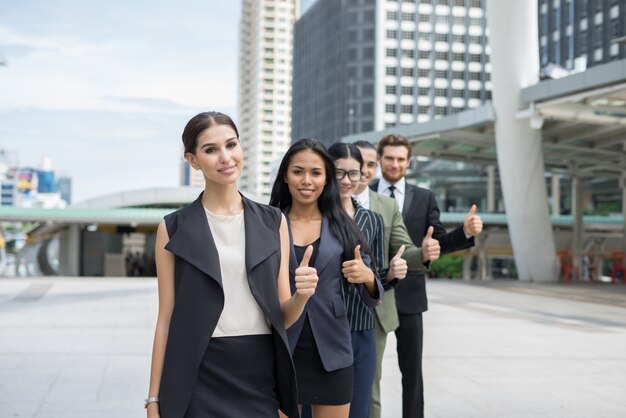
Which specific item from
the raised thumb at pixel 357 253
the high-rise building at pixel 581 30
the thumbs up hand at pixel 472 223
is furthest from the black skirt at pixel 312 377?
the high-rise building at pixel 581 30

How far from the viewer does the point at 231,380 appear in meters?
2.88

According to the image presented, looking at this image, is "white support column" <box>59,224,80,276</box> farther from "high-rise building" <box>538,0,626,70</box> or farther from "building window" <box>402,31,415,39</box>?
"building window" <box>402,31,415,39</box>

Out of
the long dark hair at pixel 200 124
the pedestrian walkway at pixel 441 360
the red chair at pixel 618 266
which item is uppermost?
the long dark hair at pixel 200 124

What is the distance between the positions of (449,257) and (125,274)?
19633 mm

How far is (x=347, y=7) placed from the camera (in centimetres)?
11406

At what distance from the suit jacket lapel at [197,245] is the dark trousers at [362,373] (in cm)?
142

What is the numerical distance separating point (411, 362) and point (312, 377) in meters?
Answer: 1.83

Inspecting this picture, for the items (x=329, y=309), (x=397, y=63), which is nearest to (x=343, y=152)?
(x=329, y=309)

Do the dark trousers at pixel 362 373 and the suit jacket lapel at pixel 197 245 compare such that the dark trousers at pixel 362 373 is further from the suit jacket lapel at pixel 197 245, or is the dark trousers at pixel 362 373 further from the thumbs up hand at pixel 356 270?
the suit jacket lapel at pixel 197 245

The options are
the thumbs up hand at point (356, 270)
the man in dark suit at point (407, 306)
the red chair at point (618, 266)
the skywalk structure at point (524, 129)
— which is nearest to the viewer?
the thumbs up hand at point (356, 270)

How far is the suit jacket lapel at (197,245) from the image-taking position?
285cm

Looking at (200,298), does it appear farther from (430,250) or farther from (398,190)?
(398,190)

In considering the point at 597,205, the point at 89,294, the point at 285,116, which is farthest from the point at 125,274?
the point at 285,116

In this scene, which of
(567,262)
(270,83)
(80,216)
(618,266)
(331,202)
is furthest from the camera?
(270,83)
